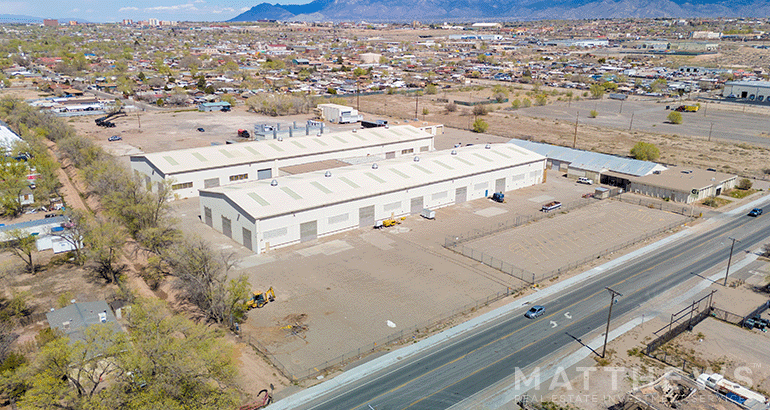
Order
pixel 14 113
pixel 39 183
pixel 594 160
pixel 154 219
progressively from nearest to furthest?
pixel 154 219 < pixel 39 183 < pixel 594 160 < pixel 14 113

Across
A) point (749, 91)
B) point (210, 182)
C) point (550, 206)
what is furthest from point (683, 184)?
point (749, 91)

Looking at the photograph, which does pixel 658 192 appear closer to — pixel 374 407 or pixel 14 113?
pixel 374 407

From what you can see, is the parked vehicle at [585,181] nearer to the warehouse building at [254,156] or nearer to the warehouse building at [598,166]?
the warehouse building at [598,166]

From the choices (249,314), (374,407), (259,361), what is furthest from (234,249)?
(374,407)

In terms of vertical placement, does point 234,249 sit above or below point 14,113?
below

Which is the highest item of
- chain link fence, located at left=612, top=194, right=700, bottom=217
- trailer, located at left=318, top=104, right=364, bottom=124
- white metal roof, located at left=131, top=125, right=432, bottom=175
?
trailer, located at left=318, top=104, right=364, bottom=124

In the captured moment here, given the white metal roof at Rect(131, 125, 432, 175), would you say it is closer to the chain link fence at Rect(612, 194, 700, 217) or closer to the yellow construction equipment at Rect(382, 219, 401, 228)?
the yellow construction equipment at Rect(382, 219, 401, 228)

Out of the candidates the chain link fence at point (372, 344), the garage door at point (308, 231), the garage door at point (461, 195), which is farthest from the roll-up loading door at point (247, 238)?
the garage door at point (461, 195)

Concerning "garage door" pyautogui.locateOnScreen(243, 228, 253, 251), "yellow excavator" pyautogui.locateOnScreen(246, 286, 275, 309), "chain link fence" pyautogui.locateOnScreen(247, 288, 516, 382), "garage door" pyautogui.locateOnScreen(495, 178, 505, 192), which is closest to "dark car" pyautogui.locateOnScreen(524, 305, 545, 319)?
"chain link fence" pyautogui.locateOnScreen(247, 288, 516, 382)
